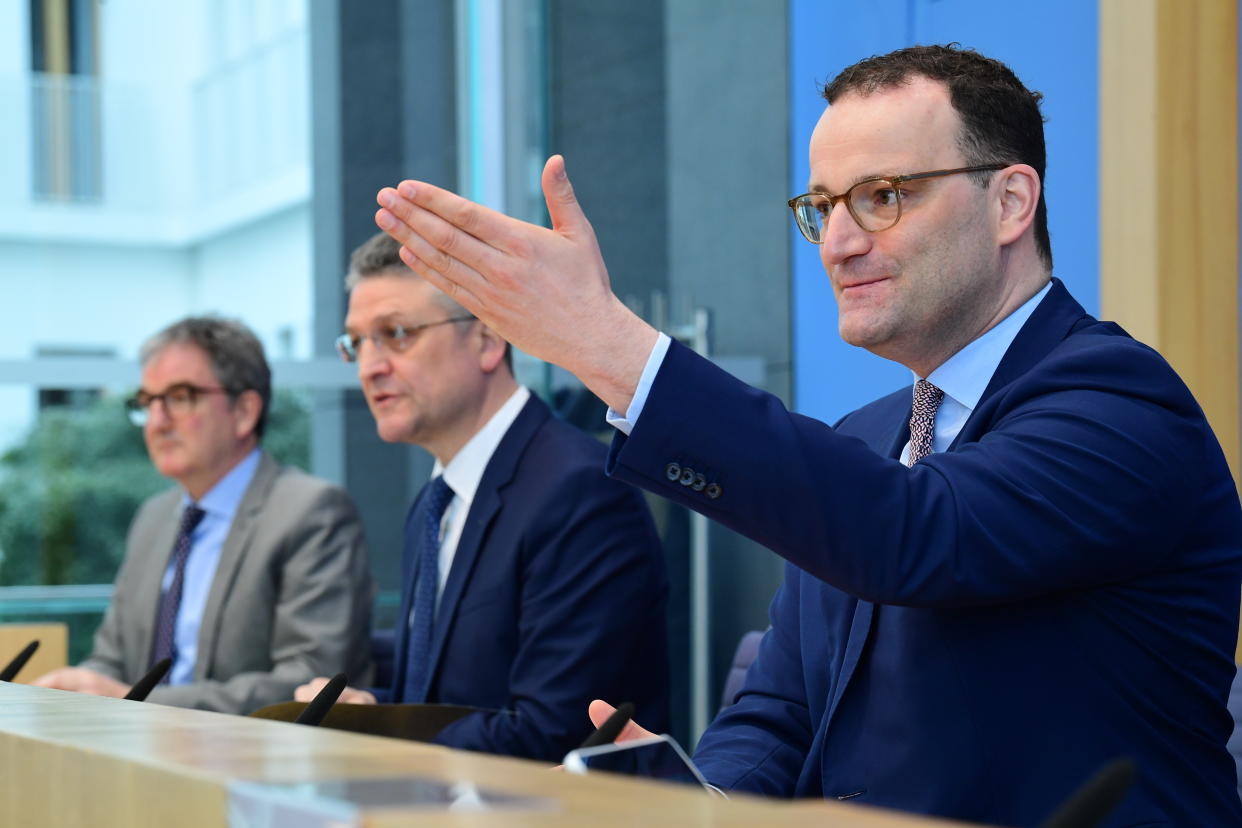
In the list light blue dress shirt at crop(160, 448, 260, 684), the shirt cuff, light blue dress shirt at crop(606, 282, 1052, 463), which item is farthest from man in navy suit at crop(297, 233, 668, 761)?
the shirt cuff

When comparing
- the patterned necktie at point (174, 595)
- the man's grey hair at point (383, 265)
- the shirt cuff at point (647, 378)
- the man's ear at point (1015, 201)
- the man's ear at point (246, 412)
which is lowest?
the patterned necktie at point (174, 595)

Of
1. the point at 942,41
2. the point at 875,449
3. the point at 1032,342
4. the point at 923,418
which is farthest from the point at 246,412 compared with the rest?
the point at 1032,342

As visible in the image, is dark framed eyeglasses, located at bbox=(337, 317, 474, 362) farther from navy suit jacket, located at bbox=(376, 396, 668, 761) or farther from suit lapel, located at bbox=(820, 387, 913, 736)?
suit lapel, located at bbox=(820, 387, 913, 736)

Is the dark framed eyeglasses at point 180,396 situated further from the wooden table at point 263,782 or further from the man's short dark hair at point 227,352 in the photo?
the wooden table at point 263,782

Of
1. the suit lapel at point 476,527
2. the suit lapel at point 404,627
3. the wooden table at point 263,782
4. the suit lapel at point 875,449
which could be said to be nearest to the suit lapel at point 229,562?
the suit lapel at point 404,627

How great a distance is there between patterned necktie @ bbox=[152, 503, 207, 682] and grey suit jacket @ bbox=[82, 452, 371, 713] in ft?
0.10

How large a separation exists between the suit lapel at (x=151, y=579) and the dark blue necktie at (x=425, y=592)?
92 cm

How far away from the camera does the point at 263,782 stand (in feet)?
1.88

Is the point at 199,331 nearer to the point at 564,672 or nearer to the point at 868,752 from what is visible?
the point at 564,672

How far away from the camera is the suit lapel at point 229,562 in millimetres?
3113

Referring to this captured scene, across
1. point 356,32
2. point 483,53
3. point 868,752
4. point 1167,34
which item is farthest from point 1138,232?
point 356,32

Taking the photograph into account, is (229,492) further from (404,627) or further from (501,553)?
(501,553)

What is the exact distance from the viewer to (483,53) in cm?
447

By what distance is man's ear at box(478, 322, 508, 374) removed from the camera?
9.06ft
